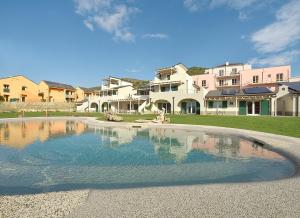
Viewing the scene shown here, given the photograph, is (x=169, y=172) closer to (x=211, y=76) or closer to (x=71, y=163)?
(x=71, y=163)

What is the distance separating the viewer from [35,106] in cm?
5666

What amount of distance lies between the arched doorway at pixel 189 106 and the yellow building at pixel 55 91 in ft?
149

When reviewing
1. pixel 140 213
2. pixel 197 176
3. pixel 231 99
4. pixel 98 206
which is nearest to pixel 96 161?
pixel 197 176

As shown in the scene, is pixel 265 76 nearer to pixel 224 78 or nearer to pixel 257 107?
pixel 224 78

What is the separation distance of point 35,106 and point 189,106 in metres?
40.0

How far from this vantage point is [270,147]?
11555mm

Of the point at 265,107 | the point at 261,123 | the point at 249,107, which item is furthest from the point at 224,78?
the point at 261,123

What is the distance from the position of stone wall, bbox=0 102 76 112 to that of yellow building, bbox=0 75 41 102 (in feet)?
35.3

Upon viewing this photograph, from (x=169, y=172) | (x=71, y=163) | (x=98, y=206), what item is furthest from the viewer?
(x=71, y=163)

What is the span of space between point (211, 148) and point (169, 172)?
17.3ft

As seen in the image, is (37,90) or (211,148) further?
(37,90)

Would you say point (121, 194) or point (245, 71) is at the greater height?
point (245, 71)

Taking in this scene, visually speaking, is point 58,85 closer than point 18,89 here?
No

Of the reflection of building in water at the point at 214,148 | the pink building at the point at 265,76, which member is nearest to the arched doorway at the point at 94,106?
the pink building at the point at 265,76
